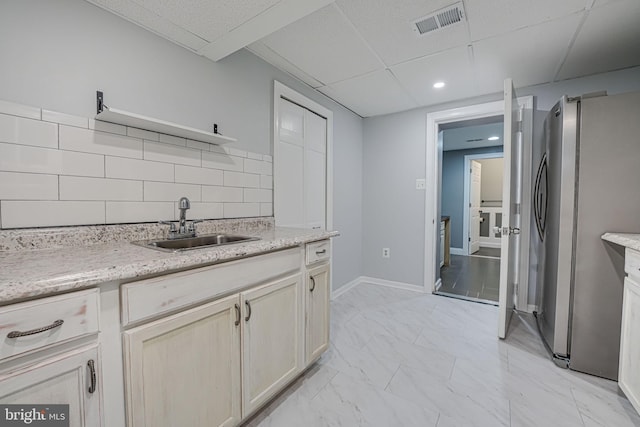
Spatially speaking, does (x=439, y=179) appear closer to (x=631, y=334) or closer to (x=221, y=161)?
(x=631, y=334)

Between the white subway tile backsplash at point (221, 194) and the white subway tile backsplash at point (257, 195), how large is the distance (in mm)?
56

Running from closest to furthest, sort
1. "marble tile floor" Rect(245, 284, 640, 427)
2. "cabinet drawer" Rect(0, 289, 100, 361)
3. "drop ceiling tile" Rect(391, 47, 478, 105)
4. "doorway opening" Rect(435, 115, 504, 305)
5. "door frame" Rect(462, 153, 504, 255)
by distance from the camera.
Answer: "cabinet drawer" Rect(0, 289, 100, 361)
"marble tile floor" Rect(245, 284, 640, 427)
"drop ceiling tile" Rect(391, 47, 478, 105)
"doorway opening" Rect(435, 115, 504, 305)
"door frame" Rect(462, 153, 504, 255)

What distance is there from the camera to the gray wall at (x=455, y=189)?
5664 millimetres

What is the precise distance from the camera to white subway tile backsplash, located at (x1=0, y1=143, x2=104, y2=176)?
108cm

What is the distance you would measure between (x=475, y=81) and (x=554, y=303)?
1.95 m

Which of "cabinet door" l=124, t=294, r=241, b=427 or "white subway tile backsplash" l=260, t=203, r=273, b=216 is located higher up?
"white subway tile backsplash" l=260, t=203, r=273, b=216

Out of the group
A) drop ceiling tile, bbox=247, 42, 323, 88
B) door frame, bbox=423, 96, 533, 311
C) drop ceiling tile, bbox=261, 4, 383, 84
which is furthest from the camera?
door frame, bbox=423, 96, 533, 311

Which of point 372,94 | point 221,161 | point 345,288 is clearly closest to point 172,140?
point 221,161

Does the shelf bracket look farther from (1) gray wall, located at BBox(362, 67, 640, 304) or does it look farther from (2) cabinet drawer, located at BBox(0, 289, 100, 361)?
(1) gray wall, located at BBox(362, 67, 640, 304)

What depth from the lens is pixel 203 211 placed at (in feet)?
5.62

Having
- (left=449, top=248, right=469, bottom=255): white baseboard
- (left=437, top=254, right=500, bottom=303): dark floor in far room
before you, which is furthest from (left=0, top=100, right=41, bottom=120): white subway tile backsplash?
(left=449, top=248, right=469, bottom=255): white baseboard

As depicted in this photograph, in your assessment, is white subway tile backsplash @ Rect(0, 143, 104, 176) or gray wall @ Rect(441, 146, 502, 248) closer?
white subway tile backsplash @ Rect(0, 143, 104, 176)

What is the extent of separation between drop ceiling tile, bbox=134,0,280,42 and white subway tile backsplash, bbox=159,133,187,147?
1.95 feet

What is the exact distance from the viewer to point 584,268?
5.34 feet
